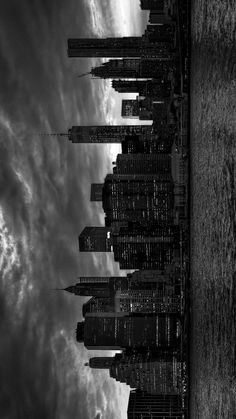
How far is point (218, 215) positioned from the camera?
51906 mm

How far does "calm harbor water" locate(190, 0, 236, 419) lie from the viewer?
43562 mm

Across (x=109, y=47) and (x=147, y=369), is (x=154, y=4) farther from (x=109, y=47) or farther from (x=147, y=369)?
(x=147, y=369)

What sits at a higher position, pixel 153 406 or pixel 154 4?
pixel 154 4

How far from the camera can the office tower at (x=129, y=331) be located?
547 feet

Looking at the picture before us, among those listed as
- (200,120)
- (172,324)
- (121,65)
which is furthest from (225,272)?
(121,65)

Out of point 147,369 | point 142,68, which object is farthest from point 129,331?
point 142,68

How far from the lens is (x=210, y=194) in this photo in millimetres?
59594

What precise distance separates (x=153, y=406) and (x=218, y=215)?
494 feet

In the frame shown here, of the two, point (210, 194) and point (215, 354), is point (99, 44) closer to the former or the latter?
point (210, 194)

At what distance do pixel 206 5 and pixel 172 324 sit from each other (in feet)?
412

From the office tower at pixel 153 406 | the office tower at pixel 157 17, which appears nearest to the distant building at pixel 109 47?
the office tower at pixel 157 17

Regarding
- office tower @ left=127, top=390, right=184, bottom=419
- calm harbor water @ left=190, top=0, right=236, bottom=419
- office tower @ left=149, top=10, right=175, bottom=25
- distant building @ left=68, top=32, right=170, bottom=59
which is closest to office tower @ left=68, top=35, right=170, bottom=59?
distant building @ left=68, top=32, right=170, bottom=59

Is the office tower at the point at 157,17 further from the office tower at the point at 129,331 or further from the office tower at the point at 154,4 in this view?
the office tower at the point at 129,331

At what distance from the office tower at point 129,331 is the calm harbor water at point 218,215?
3882 inches
